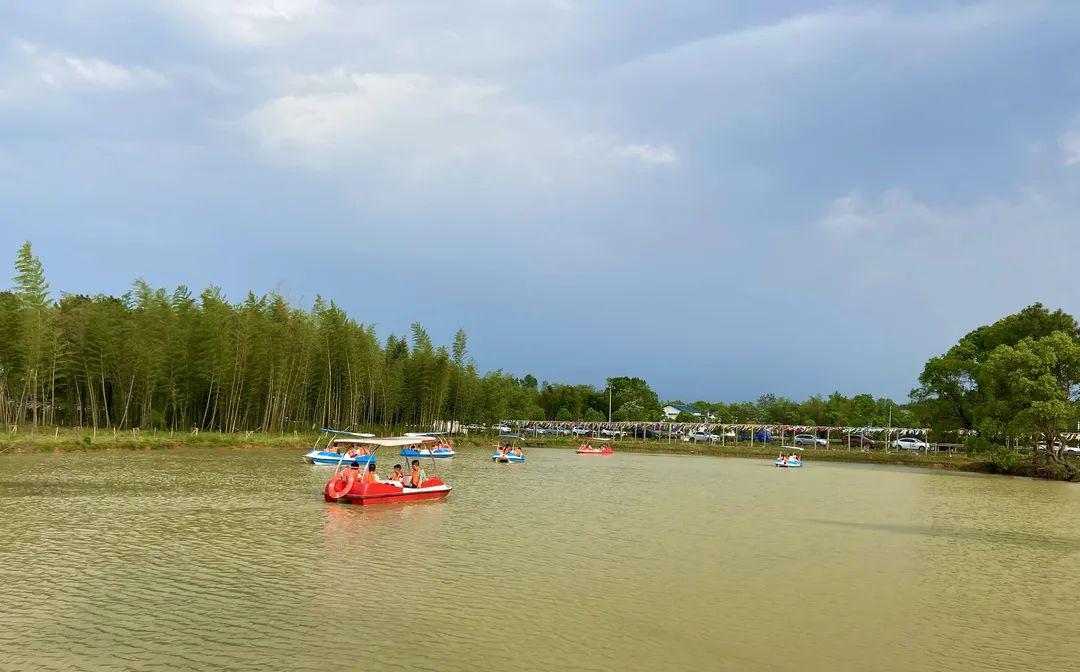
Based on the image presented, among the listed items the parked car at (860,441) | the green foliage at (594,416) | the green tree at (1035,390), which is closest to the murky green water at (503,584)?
the green tree at (1035,390)

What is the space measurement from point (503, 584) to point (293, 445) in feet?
116

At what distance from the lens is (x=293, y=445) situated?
45.3 metres

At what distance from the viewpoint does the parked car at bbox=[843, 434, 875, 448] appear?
258ft

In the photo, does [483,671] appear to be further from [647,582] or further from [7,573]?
[7,573]

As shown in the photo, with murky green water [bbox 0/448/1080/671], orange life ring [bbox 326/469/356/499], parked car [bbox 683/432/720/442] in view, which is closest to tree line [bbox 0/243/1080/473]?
murky green water [bbox 0/448/1080/671]

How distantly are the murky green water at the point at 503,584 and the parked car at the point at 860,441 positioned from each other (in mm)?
55328

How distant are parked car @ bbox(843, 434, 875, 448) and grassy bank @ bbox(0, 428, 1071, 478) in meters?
10.3

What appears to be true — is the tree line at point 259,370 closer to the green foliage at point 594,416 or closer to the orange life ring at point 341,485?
the orange life ring at point 341,485

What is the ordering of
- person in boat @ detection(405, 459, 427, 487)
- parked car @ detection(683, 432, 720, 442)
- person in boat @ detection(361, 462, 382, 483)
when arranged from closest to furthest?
1. person in boat @ detection(361, 462, 382, 483)
2. person in boat @ detection(405, 459, 427, 487)
3. parked car @ detection(683, 432, 720, 442)

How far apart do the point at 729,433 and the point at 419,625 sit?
284ft

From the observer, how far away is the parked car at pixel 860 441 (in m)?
78.8

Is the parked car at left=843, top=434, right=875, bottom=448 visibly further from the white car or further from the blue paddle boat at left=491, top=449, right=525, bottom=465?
the blue paddle boat at left=491, top=449, right=525, bottom=465

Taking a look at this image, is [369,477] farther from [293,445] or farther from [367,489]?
[293,445]

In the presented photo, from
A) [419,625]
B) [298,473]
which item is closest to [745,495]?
[298,473]
